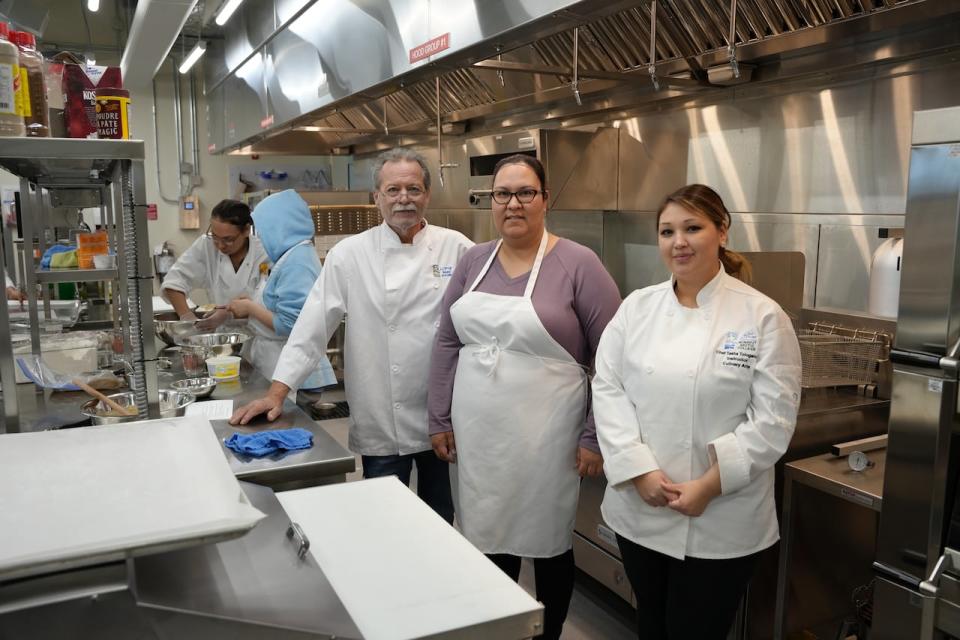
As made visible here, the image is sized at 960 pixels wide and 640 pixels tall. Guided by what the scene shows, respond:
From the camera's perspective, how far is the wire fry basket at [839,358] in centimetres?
231

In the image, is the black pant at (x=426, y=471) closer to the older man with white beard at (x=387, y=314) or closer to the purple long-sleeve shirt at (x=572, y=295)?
the older man with white beard at (x=387, y=314)

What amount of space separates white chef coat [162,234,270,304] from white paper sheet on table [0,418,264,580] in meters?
2.42

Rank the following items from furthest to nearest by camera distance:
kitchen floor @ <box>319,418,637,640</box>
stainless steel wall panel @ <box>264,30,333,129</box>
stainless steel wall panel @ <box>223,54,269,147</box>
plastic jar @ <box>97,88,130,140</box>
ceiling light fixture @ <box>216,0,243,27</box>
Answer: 1. stainless steel wall panel @ <box>223,54,269,147</box>
2. stainless steel wall panel @ <box>264,30,333,129</box>
3. ceiling light fixture @ <box>216,0,243,27</box>
4. kitchen floor @ <box>319,418,637,640</box>
5. plastic jar @ <box>97,88,130,140</box>

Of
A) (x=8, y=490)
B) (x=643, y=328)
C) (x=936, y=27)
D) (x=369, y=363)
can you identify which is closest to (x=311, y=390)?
(x=369, y=363)

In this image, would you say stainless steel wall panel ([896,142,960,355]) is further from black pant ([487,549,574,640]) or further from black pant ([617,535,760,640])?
black pant ([487,549,574,640])

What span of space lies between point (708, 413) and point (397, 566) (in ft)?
2.74

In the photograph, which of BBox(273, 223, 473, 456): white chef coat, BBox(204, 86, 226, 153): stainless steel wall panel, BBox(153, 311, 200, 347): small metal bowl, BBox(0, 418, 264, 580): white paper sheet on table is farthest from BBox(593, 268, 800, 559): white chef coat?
BBox(204, 86, 226, 153): stainless steel wall panel

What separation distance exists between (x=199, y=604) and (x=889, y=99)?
245 cm

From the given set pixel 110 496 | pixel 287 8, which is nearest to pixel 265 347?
pixel 110 496

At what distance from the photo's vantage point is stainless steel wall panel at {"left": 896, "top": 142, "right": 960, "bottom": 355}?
1505 mm

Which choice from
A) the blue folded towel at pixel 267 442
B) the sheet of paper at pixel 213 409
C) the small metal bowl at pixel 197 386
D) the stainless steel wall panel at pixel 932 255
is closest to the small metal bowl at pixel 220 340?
the small metal bowl at pixel 197 386

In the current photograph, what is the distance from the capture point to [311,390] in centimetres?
321

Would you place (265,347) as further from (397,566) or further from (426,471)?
(397,566)

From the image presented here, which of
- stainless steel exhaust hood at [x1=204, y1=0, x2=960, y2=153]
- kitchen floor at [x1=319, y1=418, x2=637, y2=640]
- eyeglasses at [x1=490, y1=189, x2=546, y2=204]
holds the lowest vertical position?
kitchen floor at [x1=319, y1=418, x2=637, y2=640]
